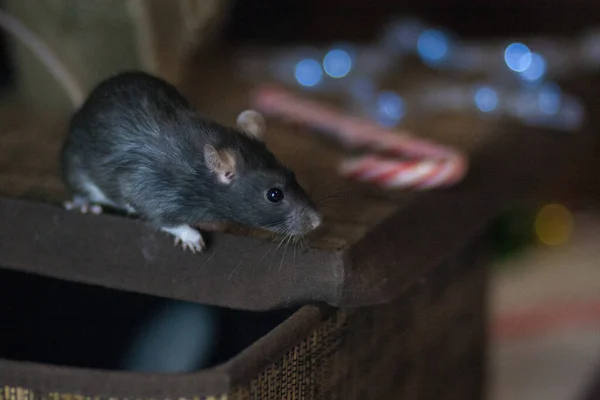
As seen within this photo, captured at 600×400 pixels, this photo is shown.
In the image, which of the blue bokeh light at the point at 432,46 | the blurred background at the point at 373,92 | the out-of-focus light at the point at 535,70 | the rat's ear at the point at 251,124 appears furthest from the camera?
the blue bokeh light at the point at 432,46

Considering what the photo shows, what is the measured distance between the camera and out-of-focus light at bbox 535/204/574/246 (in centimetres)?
200

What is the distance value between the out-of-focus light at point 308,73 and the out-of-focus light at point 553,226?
0.65 metres

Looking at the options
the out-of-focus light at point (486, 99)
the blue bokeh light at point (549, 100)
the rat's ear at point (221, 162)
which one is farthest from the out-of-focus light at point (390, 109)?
the rat's ear at point (221, 162)

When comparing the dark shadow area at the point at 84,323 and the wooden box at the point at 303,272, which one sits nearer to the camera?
the wooden box at the point at 303,272

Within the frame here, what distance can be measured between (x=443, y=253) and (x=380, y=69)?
86cm

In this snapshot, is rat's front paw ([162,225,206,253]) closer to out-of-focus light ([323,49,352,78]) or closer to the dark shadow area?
the dark shadow area

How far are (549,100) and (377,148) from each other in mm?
447

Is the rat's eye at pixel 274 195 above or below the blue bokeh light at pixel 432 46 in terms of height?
below

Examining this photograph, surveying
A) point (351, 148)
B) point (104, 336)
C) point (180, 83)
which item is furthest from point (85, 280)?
point (180, 83)

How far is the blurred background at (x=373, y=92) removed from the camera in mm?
1134

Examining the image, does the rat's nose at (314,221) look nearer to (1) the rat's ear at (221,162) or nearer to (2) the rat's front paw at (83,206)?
(1) the rat's ear at (221,162)

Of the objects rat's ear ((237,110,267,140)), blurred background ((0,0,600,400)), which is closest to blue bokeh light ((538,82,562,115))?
blurred background ((0,0,600,400))

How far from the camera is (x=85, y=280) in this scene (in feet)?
3.10

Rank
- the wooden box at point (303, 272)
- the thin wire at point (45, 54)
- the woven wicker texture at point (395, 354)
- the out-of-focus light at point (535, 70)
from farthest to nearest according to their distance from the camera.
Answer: the out-of-focus light at point (535, 70) → the thin wire at point (45, 54) → the woven wicker texture at point (395, 354) → the wooden box at point (303, 272)
